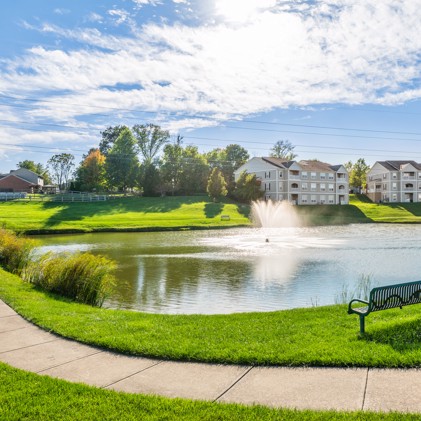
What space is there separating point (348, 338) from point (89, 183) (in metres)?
91.1

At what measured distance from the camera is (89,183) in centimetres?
9344

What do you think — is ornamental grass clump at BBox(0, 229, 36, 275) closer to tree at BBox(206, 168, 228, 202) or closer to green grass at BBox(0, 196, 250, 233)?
green grass at BBox(0, 196, 250, 233)

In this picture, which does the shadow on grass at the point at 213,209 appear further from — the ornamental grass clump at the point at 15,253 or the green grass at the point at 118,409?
the green grass at the point at 118,409

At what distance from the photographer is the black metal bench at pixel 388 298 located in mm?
8086

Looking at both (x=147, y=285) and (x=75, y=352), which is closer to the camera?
(x=75, y=352)

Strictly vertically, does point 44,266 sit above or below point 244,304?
above

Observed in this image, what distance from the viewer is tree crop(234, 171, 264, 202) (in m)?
86.1

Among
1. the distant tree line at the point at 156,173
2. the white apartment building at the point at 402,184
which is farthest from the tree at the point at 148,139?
the white apartment building at the point at 402,184

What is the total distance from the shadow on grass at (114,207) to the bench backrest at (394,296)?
2046 inches

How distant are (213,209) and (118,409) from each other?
230ft

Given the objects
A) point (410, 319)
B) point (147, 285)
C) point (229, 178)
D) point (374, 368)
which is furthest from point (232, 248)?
point (229, 178)

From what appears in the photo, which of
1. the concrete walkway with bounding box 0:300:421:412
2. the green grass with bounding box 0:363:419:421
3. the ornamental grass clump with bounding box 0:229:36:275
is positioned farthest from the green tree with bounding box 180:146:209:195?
the green grass with bounding box 0:363:419:421

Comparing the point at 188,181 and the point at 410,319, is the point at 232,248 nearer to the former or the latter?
the point at 410,319

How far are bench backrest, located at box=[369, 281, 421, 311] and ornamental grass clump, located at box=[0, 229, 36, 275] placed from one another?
1604 cm
